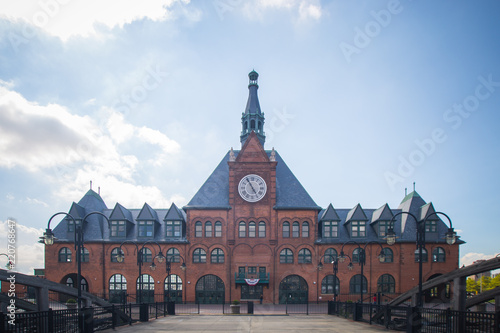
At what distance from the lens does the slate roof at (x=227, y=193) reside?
41.2 meters

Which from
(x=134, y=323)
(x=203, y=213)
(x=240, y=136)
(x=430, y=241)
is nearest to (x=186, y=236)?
(x=203, y=213)

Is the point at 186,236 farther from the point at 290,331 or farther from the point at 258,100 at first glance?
the point at 290,331

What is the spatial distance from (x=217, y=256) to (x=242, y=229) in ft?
13.8

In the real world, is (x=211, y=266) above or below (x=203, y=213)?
below

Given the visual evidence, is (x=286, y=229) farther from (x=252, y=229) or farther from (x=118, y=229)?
(x=118, y=229)

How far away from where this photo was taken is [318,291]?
130 feet

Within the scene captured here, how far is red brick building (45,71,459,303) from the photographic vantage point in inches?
1569

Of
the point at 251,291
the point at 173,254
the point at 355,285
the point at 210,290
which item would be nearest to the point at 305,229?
the point at 355,285

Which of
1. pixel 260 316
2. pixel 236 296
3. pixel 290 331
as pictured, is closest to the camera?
pixel 290 331

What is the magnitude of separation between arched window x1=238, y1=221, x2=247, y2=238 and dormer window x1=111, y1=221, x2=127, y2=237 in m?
13.5

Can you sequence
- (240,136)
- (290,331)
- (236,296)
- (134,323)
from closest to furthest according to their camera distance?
A: 1. (290,331)
2. (134,323)
3. (236,296)
4. (240,136)

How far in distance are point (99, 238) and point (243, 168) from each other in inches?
738

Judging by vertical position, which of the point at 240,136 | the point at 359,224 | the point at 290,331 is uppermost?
the point at 240,136

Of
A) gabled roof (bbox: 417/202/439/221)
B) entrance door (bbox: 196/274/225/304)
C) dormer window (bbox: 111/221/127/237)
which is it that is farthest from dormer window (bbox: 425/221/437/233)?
dormer window (bbox: 111/221/127/237)
